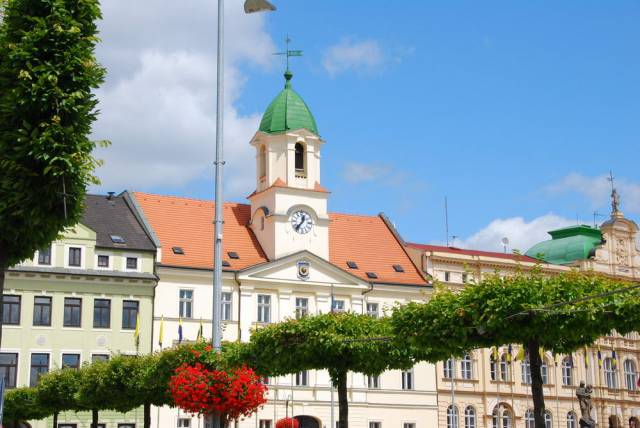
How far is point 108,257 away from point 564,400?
105 ft

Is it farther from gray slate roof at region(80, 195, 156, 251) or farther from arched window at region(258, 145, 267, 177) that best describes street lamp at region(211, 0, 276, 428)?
arched window at region(258, 145, 267, 177)

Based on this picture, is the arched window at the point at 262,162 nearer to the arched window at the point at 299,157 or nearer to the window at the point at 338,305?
the arched window at the point at 299,157

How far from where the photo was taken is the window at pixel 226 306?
58.2 meters

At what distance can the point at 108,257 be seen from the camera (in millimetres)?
55844

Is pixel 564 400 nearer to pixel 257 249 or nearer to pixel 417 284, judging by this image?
pixel 417 284

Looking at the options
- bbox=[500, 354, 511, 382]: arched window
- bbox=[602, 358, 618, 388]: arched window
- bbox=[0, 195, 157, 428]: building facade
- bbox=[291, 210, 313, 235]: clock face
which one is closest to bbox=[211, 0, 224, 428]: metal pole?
bbox=[0, 195, 157, 428]: building facade

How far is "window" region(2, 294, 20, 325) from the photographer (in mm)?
53281

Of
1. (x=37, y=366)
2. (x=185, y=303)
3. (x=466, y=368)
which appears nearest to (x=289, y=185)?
(x=185, y=303)

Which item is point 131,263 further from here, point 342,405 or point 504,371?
point 342,405

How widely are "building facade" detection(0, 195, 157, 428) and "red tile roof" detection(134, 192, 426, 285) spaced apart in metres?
2.60

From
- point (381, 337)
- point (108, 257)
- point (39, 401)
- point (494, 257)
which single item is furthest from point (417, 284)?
point (381, 337)

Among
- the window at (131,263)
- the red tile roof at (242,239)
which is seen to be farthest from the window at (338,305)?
the window at (131,263)

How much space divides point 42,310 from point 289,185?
16.6m

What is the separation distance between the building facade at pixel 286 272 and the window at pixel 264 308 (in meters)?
0.06
